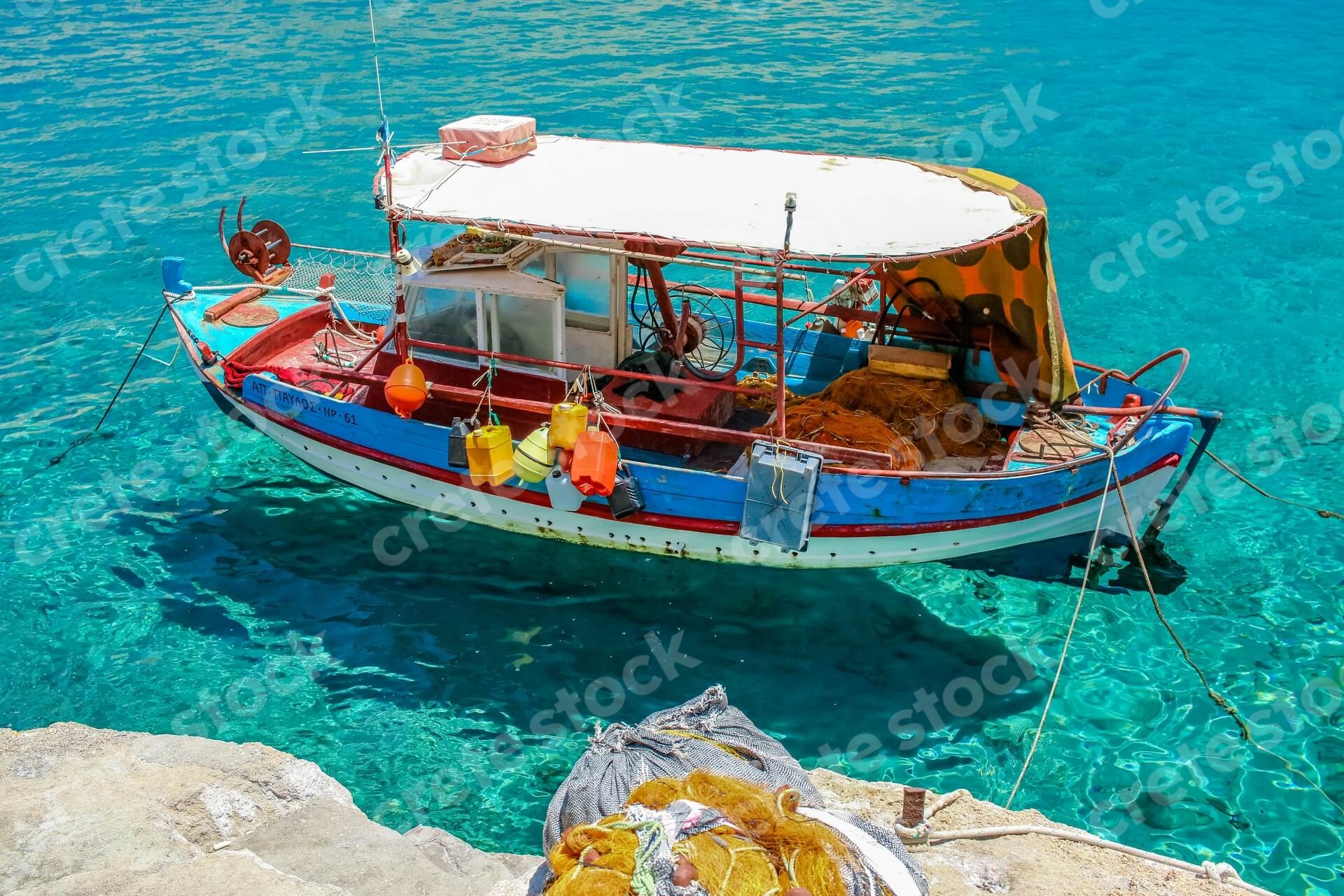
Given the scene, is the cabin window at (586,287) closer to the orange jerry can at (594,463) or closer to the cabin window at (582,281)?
the cabin window at (582,281)

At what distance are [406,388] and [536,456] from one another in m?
1.40

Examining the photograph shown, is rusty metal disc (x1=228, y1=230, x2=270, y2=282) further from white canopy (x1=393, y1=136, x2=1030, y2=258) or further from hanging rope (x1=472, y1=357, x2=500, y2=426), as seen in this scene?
hanging rope (x1=472, y1=357, x2=500, y2=426)

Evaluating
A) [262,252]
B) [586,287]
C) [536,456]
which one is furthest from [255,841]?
[262,252]

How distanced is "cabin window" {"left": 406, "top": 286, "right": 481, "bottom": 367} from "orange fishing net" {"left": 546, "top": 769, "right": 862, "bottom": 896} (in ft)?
20.8

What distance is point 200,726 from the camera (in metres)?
9.05

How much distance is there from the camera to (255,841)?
6.76 m

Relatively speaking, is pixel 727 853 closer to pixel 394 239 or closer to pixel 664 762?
pixel 664 762

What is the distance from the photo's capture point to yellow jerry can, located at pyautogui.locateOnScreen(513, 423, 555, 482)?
9.81 m

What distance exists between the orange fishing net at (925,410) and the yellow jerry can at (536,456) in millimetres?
2243

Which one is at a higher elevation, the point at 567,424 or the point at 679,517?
the point at 567,424

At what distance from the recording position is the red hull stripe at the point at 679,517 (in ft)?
32.3

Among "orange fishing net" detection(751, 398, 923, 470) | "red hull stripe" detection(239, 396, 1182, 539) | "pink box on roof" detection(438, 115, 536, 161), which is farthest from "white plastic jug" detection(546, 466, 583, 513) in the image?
"pink box on roof" detection(438, 115, 536, 161)

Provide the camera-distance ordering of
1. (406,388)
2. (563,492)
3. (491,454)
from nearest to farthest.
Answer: (491,454) → (406,388) → (563,492)

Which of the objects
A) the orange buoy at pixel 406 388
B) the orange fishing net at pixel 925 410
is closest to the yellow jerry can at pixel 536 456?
the orange buoy at pixel 406 388
